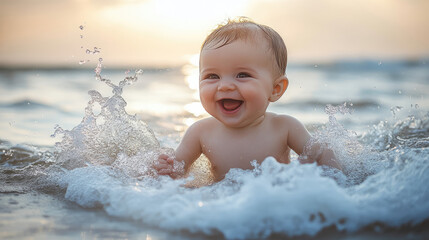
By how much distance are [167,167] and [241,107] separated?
1.89 ft

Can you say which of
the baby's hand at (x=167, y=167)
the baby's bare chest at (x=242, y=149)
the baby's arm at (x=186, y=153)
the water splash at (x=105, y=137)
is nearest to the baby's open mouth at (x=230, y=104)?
the baby's bare chest at (x=242, y=149)

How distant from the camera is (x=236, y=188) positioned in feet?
8.25

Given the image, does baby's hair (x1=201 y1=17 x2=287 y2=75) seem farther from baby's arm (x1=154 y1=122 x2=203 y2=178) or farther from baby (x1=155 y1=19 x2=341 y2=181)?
baby's arm (x1=154 y1=122 x2=203 y2=178)

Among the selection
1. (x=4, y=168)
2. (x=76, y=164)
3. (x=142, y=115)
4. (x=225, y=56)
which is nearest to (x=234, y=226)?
(x=225, y=56)

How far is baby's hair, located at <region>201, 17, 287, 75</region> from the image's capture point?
2879 mm

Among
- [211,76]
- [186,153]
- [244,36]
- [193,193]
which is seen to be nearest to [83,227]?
[193,193]

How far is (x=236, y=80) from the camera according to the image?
2848 mm

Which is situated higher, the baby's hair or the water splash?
the baby's hair

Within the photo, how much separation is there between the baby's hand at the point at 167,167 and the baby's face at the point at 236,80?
0.40 m

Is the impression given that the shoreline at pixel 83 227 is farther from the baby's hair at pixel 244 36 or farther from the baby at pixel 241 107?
the baby's hair at pixel 244 36

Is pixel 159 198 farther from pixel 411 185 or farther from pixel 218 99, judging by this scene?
pixel 411 185

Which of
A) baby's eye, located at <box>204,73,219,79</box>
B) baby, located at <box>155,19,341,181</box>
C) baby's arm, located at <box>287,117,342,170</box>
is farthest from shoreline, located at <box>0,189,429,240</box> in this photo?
baby's eye, located at <box>204,73,219,79</box>

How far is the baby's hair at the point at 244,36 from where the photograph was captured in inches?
113

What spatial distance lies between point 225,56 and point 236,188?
2.61 ft
